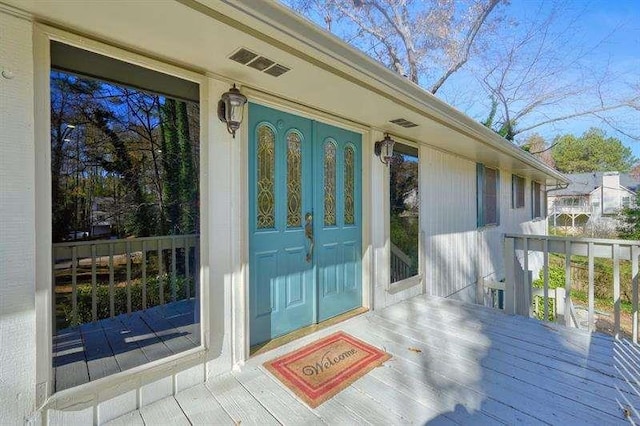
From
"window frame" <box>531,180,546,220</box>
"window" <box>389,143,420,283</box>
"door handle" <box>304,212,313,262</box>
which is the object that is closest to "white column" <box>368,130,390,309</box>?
"window" <box>389,143,420,283</box>

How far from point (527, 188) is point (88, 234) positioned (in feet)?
34.9

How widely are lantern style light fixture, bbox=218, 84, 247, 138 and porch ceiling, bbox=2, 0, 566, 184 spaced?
149mm

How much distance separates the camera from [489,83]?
11406 mm

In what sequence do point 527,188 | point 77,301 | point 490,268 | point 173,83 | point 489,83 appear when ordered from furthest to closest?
point 489,83 → point 527,188 → point 490,268 → point 77,301 → point 173,83

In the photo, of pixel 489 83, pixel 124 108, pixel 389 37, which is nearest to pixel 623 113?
pixel 489 83

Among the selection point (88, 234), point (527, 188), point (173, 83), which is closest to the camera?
point (173, 83)

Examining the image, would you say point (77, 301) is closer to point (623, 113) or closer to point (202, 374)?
point (202, 374)

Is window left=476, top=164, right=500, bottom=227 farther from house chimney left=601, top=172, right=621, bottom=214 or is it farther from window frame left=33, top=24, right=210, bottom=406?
house chimney left=601, top=172, right=621, bottom=214

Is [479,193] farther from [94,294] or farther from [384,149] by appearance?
[94,294]

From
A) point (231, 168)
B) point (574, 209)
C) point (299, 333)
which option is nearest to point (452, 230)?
point (299, 333)

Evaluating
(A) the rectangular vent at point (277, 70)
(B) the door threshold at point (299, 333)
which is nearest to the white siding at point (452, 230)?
(B) the door threshold at point (299, 333)

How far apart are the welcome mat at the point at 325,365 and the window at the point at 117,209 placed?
0.71 m

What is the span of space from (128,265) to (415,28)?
1035cm

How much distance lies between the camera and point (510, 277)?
348 centimetres
